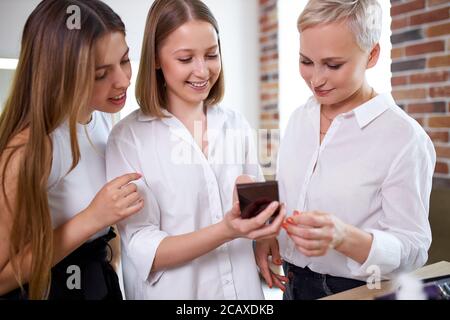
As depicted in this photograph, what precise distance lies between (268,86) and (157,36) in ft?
0.65

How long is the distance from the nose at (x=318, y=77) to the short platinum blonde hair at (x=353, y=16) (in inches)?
2.3

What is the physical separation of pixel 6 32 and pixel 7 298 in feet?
1.20

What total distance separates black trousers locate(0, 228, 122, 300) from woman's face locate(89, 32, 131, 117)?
8.3 inches

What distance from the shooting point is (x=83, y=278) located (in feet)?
2.07

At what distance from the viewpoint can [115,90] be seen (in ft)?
2.01

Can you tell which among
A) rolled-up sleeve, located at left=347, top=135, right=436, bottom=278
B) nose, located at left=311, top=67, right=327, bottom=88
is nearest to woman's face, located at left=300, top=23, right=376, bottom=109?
nose, located at left=311, top=67, right=327, bottom=88

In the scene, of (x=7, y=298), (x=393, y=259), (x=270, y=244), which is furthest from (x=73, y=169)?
(x=393, y=259)

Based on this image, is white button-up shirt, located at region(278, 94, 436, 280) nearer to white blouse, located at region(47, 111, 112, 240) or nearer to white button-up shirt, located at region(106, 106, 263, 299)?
white button-up shirt, located at region(106, 106, 263, 299)

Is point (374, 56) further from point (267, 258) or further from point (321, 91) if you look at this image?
point (267, 258)

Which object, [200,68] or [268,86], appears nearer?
[200,68]

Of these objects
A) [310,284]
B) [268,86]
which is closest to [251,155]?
[268,86]

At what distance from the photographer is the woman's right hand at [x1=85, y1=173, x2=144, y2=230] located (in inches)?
21.6

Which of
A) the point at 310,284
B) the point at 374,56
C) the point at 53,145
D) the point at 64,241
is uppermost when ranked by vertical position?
the point at 374,56

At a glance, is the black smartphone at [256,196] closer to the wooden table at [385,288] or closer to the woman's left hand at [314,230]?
the woman's left hand at [314,230]
